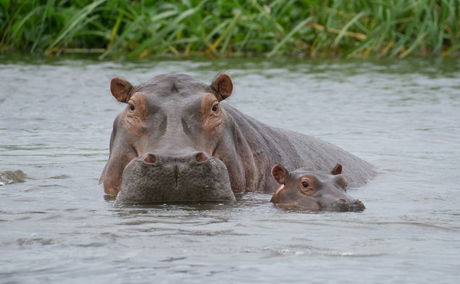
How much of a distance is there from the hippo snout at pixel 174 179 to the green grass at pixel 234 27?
39.9 feet

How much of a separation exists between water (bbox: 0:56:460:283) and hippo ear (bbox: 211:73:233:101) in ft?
2.41

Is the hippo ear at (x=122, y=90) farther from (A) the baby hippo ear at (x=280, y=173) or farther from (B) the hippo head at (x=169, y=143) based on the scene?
(A) the baby hippo ear at (x=280, y=173)

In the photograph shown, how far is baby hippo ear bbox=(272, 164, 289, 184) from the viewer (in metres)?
7.34

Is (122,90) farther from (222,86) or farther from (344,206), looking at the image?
(344,206)

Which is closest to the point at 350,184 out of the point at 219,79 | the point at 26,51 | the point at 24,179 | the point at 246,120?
the point at 246,120

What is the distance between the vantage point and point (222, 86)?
25.0ft

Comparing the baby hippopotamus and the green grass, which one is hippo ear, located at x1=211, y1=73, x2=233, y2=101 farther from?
the green grass

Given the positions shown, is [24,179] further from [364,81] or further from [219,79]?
[364,81]

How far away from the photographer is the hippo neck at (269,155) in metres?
7.76

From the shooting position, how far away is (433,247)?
579 centimetres

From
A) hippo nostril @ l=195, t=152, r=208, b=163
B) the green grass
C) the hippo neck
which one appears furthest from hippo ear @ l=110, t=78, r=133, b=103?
the green grass

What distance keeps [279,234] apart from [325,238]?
29cm

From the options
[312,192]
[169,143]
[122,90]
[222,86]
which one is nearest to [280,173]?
[312,192]

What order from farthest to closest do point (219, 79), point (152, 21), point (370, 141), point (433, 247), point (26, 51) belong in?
point (26, 51)
point (152, 21)
point (370, 141)
point (219, 79)
point (433, 247)
